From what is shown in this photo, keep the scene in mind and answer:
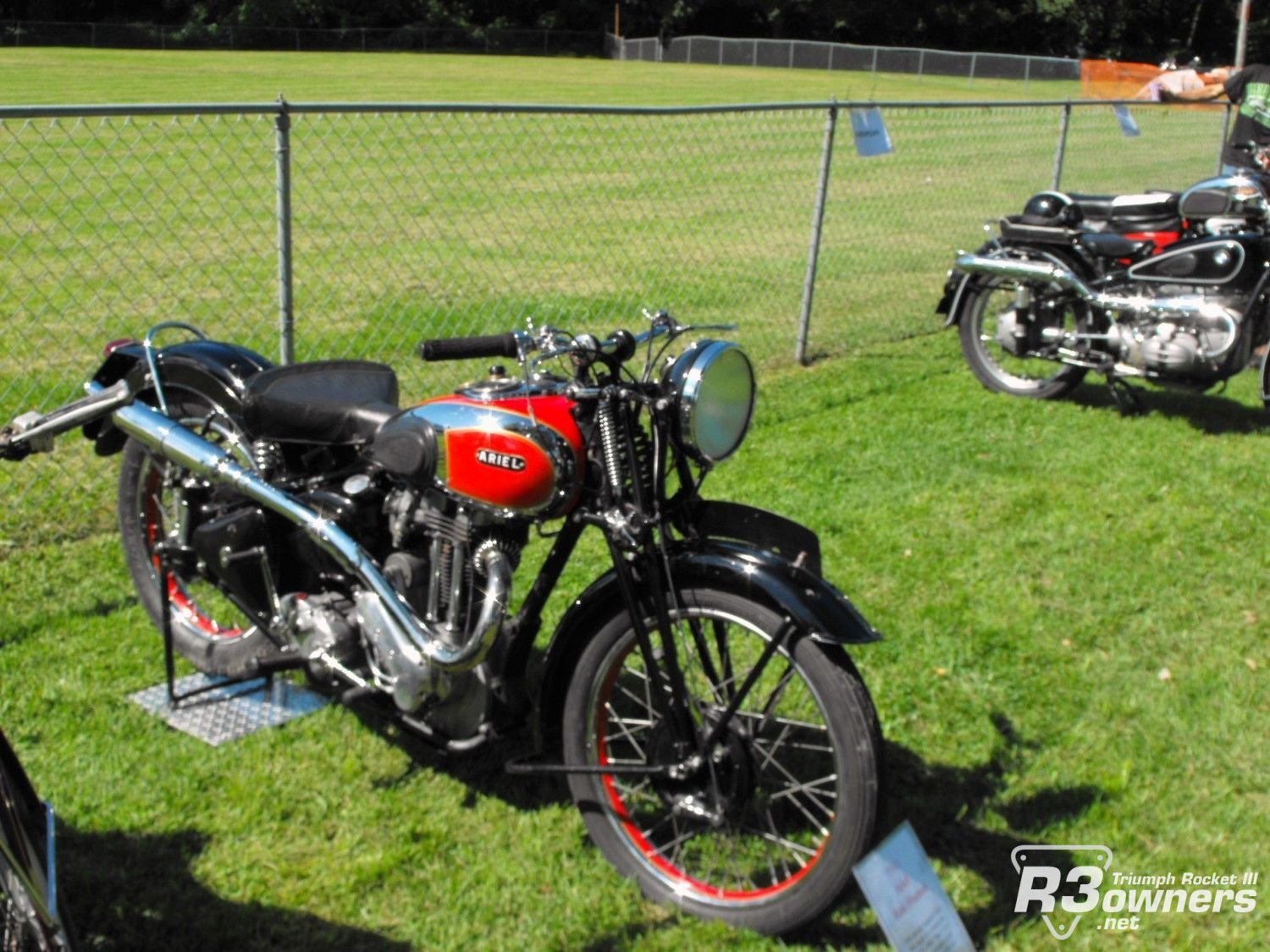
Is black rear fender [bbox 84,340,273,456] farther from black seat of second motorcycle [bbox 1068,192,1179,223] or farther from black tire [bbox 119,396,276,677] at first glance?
black seat of second motorcycle [bbox 1068,192,1179,223]

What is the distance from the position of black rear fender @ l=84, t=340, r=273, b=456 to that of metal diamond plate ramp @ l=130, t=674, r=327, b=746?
792mm

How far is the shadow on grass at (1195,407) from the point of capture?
7.45m

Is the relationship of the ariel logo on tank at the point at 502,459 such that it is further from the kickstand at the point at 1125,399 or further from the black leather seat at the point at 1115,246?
the black leather seat at the point at 1115,246

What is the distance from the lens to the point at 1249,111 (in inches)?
385

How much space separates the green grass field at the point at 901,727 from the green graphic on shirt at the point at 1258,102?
2913 mm

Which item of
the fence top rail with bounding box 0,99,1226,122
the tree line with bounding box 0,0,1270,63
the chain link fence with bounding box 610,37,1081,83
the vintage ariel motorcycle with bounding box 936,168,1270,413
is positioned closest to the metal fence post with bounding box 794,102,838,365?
the fence top rail with bounding box 0,99,1226,122

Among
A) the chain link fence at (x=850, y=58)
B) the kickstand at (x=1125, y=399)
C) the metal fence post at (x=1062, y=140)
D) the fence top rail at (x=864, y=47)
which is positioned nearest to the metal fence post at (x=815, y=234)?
the kickstand at (x=1125, y=399)

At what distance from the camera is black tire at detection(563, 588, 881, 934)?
9.55 feet

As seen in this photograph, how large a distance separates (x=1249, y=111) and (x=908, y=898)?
28.7 ft

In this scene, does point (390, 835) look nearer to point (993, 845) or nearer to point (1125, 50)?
point (993, 845)

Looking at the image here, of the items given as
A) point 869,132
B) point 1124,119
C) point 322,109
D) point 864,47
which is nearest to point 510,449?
point 322,109

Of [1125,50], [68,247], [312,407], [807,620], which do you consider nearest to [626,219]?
[68,247]

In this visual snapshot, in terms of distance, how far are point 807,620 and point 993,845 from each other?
3.55 feet
